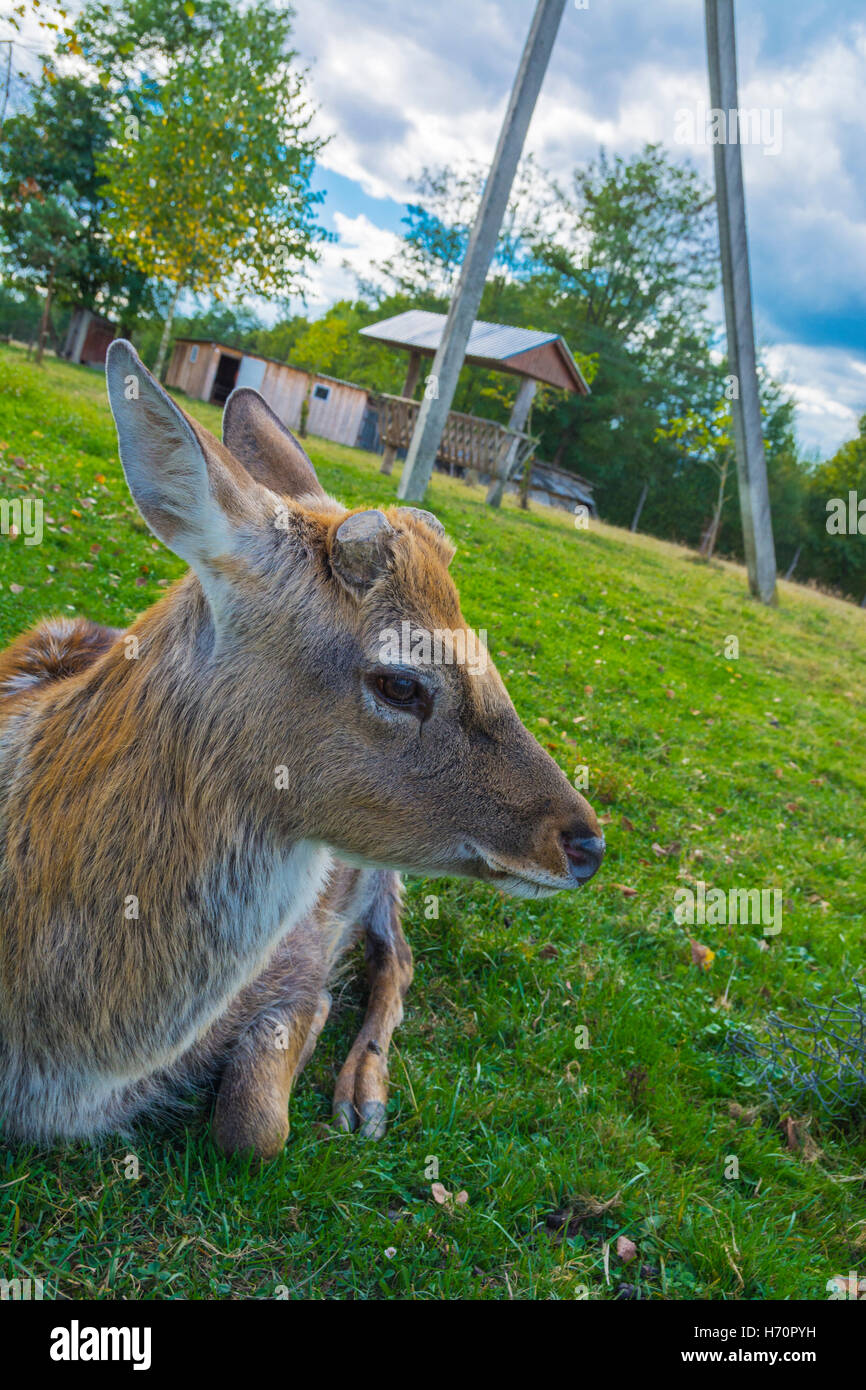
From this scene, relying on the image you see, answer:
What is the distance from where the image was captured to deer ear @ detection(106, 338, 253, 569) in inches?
78.4

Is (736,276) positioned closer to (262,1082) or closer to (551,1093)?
(551,1093)

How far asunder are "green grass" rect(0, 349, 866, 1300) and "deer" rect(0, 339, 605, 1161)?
1.43ft

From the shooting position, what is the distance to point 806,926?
5355 millimetres

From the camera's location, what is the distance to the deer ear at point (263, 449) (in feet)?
9.76

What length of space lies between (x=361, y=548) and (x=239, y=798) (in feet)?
2.32

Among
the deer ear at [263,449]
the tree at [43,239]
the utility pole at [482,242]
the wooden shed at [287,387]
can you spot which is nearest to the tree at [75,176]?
the tree at [43,239]

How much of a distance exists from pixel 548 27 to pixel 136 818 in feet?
34.0

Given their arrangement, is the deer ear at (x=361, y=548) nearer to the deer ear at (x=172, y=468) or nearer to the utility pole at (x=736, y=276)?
the deer ear at (x=172, y=468)

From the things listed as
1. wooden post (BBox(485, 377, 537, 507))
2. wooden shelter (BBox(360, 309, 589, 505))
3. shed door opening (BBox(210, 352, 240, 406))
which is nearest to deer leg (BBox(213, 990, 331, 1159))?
wooden shelter (BBox(360, 309, 589, 505))

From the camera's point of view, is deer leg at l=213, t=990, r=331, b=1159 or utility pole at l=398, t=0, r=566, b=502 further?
utility pole at l=398, t=0, r=566, b=502

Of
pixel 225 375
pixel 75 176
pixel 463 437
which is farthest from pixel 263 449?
pixel 75 176

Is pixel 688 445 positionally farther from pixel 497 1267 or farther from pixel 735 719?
pixel 497 1267

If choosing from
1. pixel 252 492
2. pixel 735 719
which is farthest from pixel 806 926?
pixel 252 492

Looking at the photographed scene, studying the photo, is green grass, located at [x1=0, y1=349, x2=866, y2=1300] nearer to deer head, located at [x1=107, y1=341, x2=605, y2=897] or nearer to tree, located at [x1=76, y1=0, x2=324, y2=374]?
deer head, located at [x1=107, y1=341, x2=605, y2=897]
